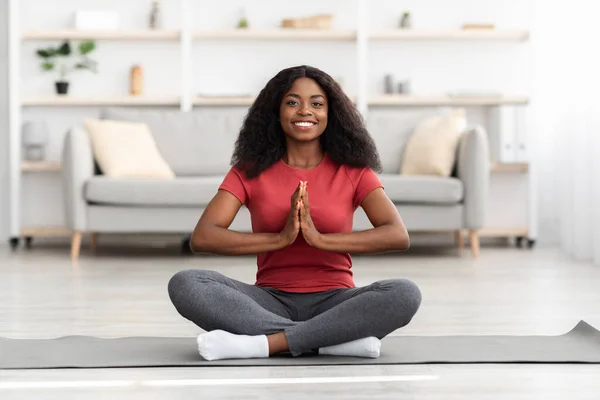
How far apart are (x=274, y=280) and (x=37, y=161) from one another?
152 inches

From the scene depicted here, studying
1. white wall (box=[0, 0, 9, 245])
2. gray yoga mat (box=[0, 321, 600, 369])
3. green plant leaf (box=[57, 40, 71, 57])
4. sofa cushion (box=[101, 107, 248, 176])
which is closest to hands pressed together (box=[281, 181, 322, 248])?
gray yoga mat (box=[0, 321, 600, 369])

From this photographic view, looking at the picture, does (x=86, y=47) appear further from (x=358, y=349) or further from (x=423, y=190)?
(x=358, y=349)

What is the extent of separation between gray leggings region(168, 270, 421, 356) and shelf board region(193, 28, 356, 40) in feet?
12.6

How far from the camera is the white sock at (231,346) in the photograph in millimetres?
2139

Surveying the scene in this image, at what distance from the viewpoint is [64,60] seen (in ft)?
19.9

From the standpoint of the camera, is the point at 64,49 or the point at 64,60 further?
the point at 64,60

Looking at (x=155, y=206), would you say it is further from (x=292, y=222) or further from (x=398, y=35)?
(x=292, y=222)

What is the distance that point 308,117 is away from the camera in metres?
2.25

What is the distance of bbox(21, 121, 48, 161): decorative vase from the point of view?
5.73 metres

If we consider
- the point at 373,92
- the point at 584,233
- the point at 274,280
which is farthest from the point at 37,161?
the point at 274,280

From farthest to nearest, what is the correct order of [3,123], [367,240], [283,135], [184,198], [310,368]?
[3,123]
[184,198]
[283,135]
[367,240]
[310,368]

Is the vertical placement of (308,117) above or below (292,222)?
above

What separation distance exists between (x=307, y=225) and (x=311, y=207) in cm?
16

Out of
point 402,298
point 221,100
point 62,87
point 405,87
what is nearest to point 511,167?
point 405,87
